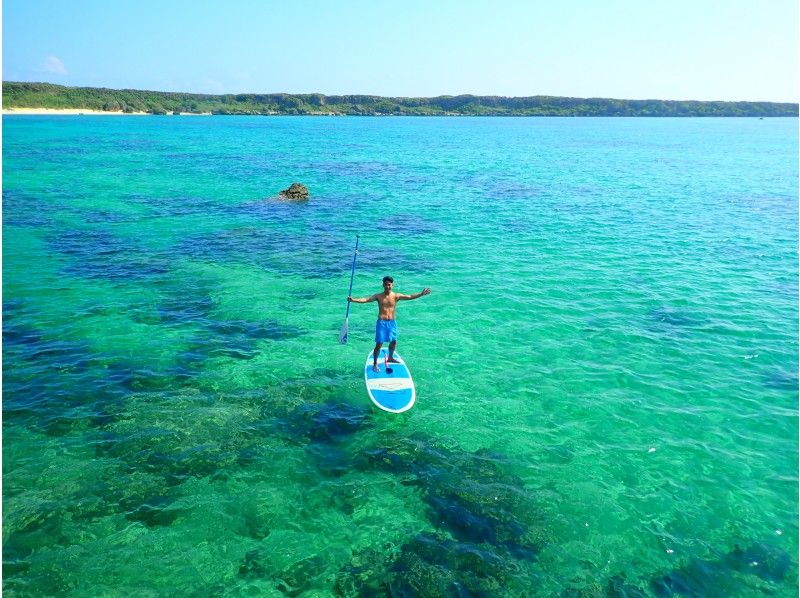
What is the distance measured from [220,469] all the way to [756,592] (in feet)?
40.1

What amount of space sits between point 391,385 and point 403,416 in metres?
1.13

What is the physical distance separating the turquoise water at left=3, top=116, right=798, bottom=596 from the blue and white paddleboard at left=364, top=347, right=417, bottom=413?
55 cm

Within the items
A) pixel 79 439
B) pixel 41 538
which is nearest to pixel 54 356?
pixel 79 439

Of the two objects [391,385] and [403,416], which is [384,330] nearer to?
[391,385]

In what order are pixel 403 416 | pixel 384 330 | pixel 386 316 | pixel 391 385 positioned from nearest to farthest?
pixel 403 416
pixel 391 385
pixel 386 316
pixel 384 330

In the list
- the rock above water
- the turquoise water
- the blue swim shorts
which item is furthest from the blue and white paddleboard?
the rock above water

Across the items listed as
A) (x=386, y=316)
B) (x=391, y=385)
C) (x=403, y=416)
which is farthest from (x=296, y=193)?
(x=403, y=416)

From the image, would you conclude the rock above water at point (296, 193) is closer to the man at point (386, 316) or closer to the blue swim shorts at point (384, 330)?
the man at point (386, 316)

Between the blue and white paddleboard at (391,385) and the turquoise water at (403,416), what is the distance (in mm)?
546

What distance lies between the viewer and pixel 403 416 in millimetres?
15789

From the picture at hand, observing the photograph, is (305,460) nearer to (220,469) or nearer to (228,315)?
(220,469)

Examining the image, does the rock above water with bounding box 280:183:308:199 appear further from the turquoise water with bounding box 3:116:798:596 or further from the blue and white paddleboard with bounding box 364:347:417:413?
the blue and white paddleboard with bounding box 364:347:417:413

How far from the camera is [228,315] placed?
2269cm

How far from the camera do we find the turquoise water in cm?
1098
